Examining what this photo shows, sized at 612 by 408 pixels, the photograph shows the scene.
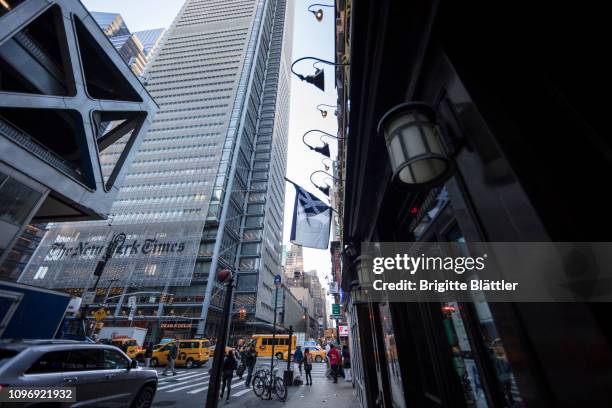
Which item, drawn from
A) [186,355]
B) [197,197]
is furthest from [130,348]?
[197,197]

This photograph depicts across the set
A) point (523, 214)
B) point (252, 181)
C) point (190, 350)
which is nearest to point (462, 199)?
point (523, 214)

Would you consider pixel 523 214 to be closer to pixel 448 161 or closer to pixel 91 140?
pixel 448 161

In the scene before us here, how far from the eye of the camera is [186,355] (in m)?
21.8

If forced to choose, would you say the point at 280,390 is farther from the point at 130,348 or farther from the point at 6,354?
the point at 130,348

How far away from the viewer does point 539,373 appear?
1.36m

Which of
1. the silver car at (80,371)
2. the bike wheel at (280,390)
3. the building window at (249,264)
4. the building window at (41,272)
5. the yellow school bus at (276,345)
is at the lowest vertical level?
the bike wheel at (280,390)

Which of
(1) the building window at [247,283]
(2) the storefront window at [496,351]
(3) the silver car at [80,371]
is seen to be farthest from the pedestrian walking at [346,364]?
(1) the building window at [247,283]

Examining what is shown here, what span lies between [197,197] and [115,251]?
56.3 feet

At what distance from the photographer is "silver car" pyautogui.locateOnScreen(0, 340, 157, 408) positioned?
4.61m

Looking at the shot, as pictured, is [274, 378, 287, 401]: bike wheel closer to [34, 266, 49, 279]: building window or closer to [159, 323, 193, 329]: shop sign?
[159, 323, 193, 329]: shop sign

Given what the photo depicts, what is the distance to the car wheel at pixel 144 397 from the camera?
7020mm

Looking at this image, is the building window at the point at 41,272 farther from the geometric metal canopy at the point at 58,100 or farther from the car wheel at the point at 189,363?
the car wheel at the point at 189,363

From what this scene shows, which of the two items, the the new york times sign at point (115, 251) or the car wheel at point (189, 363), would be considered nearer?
the car wheel at point (189, 363)

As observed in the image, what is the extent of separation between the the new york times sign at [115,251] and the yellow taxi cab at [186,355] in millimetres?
25419
